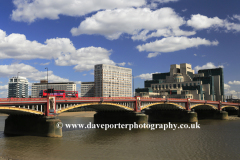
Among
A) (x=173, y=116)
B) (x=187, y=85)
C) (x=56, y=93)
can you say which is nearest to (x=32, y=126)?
→ (x=56, y=93)

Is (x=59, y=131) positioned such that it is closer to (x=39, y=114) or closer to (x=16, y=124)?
(x=39, y=114)

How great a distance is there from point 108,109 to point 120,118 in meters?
3.99

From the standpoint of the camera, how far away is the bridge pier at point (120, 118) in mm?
59344

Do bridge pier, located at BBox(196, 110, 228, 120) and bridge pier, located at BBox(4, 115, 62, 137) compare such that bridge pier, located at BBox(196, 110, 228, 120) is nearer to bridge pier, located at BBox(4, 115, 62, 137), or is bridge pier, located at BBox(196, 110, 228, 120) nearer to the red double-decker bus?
the red double-decker bus

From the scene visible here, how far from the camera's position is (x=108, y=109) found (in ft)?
206

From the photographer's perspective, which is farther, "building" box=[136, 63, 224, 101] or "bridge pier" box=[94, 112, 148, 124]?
"building" box=[136, 63, 224, 101]

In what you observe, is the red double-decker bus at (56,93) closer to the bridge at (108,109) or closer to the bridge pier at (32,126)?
the bridge at (108,109)

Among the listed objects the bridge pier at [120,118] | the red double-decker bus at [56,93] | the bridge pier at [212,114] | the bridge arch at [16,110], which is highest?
the red double-decker bus at [56,93]

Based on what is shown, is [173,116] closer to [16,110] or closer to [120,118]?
[120,118]

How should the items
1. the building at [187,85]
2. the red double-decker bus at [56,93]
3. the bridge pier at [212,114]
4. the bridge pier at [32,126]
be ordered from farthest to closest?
the building at [187,85] → the bridge pier at [212,114] → the red double-decker bus at [56,93] → the bridge pier at [32,126]

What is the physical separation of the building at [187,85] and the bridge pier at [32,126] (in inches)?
4441

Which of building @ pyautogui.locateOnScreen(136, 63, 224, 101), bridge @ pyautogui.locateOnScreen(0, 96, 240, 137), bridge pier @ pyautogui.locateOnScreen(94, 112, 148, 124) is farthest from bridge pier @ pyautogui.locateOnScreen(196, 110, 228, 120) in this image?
building @ pyautogui.locateOnScreen(136, 63, 224, 101)

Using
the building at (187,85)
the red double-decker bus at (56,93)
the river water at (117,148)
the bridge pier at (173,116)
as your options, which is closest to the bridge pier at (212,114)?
the bridge pier at (173,116)

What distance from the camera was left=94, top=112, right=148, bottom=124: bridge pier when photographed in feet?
195
